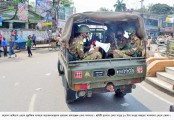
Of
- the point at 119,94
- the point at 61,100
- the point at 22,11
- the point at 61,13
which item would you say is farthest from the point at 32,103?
the point at 61,13

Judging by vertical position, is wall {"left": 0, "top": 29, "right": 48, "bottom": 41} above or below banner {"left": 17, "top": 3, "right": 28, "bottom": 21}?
below

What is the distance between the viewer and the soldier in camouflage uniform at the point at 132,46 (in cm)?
675

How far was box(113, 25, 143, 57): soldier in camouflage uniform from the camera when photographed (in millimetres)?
6747

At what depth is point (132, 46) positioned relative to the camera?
719 centimetres

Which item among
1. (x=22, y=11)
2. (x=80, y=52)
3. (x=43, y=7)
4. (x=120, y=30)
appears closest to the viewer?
(x=80, y=52)

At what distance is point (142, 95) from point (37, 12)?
29499mm

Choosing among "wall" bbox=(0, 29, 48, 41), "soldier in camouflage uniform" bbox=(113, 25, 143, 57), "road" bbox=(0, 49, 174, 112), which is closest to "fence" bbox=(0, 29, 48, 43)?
"wall" bbox=(0, 29, 48, 41)

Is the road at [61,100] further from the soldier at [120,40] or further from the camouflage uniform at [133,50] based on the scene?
the soldier at [120,40]

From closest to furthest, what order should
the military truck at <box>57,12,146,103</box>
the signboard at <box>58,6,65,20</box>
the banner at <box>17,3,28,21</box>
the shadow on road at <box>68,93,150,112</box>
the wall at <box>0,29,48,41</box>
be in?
the military truck at <box>57,12,146,103</box> < the shadow on road at <box>68,93,150,112</box> < the wall at <box>0,29,48,41</box> < the banner at <box>17,3,28,21</box> < the signboard at <box>58,6,65,20</box>

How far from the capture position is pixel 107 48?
686 centimetres

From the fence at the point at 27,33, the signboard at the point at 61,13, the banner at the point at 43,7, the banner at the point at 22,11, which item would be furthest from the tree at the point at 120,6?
the banner at the point at 22,11

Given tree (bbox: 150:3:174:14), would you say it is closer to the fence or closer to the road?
the fence

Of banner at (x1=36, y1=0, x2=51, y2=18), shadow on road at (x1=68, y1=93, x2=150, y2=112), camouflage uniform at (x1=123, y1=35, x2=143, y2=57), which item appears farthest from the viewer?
banner at (x1=36, y1=0, x2=51, y2=18)

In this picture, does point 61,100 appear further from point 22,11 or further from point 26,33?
point 22,11
